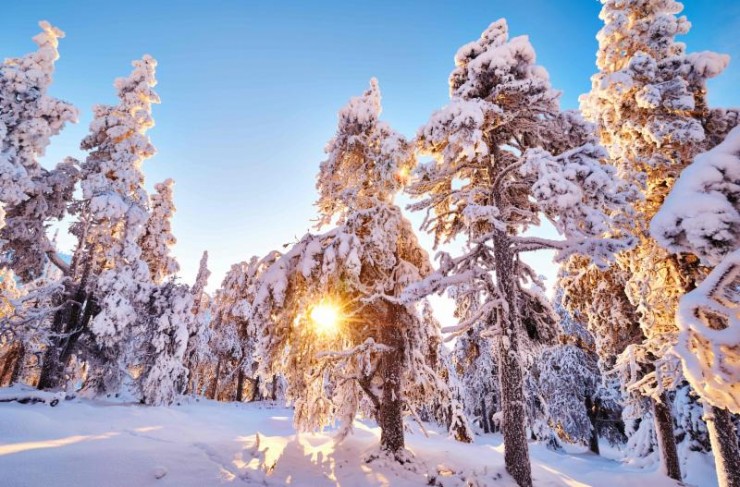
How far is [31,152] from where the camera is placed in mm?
15039

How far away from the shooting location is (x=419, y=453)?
9.45 meters

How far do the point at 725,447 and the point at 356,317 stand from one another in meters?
8.75

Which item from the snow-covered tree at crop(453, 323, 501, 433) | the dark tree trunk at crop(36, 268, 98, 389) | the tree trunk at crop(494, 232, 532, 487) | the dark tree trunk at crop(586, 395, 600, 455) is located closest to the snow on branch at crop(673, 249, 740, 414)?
the tree trunk at crop(494, 232, 532, 487)

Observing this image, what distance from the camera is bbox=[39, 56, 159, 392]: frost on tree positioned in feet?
49.1

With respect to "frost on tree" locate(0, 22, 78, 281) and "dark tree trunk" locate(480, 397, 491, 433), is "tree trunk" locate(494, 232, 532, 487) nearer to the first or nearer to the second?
"frost on tree" locate(0, 22, 78, 281)

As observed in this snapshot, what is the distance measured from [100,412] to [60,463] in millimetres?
9104

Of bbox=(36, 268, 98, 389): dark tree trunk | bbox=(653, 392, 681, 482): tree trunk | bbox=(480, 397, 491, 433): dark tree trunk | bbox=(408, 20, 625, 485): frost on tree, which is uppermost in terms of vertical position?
bbox=(408, 20, 625, 485): frost on tree

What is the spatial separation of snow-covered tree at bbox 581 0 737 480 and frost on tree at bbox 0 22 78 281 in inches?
857

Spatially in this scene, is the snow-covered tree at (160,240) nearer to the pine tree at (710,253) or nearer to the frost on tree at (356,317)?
the frost on tree at (356,317)

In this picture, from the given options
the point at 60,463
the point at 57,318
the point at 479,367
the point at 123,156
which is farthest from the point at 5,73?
the point at 479,367

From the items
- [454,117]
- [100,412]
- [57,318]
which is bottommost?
[100,412]

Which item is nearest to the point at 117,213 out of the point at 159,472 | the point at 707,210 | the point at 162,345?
the point at 162,345

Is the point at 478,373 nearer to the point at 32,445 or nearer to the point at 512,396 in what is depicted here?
the point at 512,396

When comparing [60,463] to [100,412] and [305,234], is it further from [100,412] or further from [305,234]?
[100,412]
